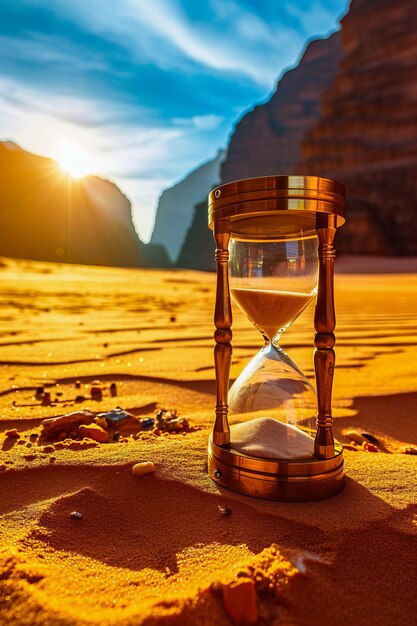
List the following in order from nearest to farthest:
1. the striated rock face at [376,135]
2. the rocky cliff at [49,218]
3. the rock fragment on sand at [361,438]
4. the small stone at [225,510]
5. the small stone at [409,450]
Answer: the small stone at [225,510], the small stone at [409,450], the rock fragment on sand at [361,438], the striated rock face at [376,135], the rocky cliff at [49,218]

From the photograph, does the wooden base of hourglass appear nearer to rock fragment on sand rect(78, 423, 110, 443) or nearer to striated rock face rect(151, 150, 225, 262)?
rock fragment on sand rect(78, 423, 110, 443)

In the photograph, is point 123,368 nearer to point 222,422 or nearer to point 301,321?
point 222,422

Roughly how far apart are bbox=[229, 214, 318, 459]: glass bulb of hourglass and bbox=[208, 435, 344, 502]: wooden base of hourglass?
8cm

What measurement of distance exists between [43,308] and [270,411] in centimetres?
498

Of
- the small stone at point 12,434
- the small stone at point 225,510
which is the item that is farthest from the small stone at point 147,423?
the small stone at point 225,510

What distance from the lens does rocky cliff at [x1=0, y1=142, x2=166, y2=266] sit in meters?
65.1

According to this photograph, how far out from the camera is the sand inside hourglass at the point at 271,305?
1.44 m

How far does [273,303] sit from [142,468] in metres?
0.59

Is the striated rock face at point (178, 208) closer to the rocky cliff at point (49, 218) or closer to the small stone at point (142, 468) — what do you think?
the rocky cliff at point (49, 218)

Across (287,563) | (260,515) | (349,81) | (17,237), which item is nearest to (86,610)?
(287,563)

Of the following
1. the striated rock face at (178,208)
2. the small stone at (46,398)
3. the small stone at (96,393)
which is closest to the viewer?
the small stone at (46,398)

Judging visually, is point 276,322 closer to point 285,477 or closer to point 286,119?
point 285,477

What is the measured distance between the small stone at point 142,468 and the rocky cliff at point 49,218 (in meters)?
66.4

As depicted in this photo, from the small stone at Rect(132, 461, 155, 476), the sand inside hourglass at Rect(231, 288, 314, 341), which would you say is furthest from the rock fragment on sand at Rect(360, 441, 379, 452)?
the small stone at Rect(132, 461, 155, 476)
